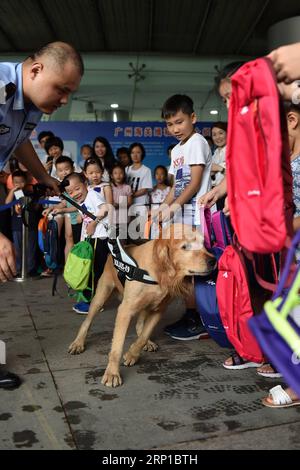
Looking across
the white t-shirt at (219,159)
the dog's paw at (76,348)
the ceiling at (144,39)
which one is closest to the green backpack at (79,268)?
the dog's paw at (76,348)

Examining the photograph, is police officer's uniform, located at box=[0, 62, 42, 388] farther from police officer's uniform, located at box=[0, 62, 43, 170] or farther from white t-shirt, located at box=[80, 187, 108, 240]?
white t-shirt, located at box=[80, 187, 108, 240]

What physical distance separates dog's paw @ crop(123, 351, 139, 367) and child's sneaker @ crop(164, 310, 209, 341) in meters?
0.69

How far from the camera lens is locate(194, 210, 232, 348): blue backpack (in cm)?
281

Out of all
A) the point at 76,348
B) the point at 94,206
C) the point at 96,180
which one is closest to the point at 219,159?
the point at 96,180

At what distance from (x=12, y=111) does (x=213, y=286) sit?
64.3 inches

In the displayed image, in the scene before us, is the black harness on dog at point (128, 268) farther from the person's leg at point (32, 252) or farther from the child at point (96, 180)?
the person's leg at point (32, 252)

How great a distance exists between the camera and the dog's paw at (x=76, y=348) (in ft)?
10.8

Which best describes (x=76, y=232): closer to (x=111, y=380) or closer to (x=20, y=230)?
(x=20, y=230)

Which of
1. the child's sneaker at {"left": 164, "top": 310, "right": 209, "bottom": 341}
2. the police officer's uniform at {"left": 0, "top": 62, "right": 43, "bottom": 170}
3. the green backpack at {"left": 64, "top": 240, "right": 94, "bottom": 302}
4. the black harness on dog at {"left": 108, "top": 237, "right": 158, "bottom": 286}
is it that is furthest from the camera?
the green backpack at {"left": 64, "top": 240, "right": 94, "bottom": 302}

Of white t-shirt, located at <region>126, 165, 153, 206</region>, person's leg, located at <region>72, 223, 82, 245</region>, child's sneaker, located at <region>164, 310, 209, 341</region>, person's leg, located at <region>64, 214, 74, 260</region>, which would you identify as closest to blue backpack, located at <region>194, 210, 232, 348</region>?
child's sneaker, located at <region>164, 310, 209, 341</region>

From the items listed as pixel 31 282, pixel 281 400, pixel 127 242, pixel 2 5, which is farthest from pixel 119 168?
pixel 281 400

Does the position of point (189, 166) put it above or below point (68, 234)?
above

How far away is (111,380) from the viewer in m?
2.72

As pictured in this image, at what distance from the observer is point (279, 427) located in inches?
86.9
